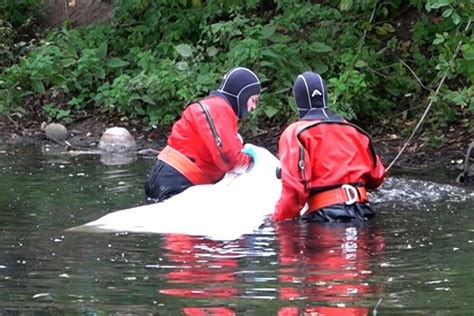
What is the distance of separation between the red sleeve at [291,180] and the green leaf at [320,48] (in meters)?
5.58

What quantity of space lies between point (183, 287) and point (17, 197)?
14.2 feet

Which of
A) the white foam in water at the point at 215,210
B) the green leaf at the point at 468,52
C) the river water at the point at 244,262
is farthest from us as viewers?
the green leaf at the point at 468,52

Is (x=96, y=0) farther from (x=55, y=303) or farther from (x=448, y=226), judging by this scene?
(x=55, y=303)

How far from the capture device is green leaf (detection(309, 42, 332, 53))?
1553 cm

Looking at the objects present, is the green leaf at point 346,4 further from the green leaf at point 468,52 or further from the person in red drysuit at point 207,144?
the person in red drysuit at point 207,144

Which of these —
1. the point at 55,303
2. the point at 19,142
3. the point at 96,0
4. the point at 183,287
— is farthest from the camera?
the point at 96,0

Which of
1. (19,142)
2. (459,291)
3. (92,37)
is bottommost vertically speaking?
(459,291)

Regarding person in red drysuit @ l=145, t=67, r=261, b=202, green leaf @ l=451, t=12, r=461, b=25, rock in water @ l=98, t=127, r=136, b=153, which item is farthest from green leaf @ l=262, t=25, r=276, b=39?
person in red drysuit @ l=145, t=67, r=261, b=202

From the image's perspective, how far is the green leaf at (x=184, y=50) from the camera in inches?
643

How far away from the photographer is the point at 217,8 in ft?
55.4

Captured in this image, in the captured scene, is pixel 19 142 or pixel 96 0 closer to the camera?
pixel 19 142

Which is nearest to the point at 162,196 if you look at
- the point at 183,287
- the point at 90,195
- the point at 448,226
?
the point at 90,195

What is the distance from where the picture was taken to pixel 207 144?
11.0 metres

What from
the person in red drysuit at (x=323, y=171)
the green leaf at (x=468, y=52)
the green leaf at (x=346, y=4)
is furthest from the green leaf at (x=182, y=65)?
the person in red drysuit at (x=323, y=171)
